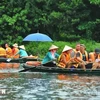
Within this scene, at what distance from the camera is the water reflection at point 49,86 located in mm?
13211

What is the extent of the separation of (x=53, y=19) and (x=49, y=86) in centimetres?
1540

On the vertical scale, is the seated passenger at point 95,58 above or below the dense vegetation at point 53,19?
below

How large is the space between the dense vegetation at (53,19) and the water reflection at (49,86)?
11888 mm

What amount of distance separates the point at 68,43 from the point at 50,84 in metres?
14.0

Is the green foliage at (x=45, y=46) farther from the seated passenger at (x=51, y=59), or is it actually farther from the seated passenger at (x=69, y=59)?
the seated passenger at (x=69, y=59)

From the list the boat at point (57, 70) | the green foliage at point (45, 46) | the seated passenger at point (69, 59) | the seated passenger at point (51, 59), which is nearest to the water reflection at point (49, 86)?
the boat at point (57, 70)

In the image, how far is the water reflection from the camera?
13211 millimetres

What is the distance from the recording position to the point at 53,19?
99.5ft

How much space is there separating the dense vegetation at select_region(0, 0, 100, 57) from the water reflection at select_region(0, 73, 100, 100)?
1189 centimetres

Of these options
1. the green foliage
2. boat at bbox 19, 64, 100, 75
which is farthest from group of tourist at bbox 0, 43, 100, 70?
the green foliage

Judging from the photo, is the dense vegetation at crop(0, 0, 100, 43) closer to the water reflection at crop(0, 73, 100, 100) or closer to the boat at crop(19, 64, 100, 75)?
the boat at crop(19, 64, 100, 75)

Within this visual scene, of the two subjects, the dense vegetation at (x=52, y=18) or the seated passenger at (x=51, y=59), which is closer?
the seated passenger at (x=51, y=59)

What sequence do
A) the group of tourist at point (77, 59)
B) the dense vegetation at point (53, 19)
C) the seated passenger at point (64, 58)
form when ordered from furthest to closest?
1. the dense vegetation at point (53, 19)
2. the seated passenger at point (64, 58)
3. the group of tourist at point (77, 59)

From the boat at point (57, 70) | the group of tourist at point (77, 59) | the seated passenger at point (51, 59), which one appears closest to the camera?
the boat at point (57, 70)
